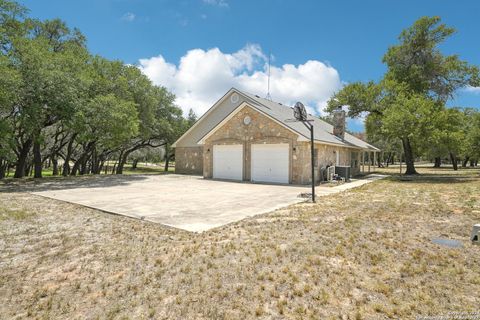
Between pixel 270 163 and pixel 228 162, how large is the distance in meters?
3.36

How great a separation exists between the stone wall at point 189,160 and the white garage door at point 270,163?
32.2 ft

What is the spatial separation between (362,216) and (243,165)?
1161cm

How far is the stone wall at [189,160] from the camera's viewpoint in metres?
27.0

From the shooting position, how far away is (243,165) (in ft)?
61.7

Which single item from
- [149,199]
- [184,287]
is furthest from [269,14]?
[184,287]

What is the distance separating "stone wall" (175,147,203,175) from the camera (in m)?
27.0

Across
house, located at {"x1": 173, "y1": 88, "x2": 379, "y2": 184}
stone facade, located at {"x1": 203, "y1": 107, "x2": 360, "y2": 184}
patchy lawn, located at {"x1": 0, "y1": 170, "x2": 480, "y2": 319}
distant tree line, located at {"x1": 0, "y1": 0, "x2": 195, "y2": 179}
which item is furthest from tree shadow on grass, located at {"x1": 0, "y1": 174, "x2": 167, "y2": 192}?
patchy lawn, located at {"x1": 0, "y1": 170, "x2": 480, "y2": 319}

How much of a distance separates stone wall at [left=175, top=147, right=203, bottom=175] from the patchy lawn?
19.7 meters

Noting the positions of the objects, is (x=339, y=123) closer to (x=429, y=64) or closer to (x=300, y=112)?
(x=429, y=64)

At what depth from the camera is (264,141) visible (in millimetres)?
17703

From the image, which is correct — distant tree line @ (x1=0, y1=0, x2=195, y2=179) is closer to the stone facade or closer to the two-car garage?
the stone facade

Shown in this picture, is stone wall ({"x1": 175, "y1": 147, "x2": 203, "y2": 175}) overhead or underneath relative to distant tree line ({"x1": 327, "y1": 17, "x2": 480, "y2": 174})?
underneath

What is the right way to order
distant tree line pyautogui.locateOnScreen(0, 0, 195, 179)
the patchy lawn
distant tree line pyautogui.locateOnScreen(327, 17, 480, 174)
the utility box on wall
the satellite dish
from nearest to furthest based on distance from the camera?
1. the patchy lawn
2. the satellite dish
3. distant tree line pyautogui.locateOnScreen(0, 0, 195, 179)
4. the utility box on wall
5. distant tree line pyautogui.locateOnScreen(327, 17, 480, 174)

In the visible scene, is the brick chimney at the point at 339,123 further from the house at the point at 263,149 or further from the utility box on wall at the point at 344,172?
the utility box on wall at the point at 344,172
